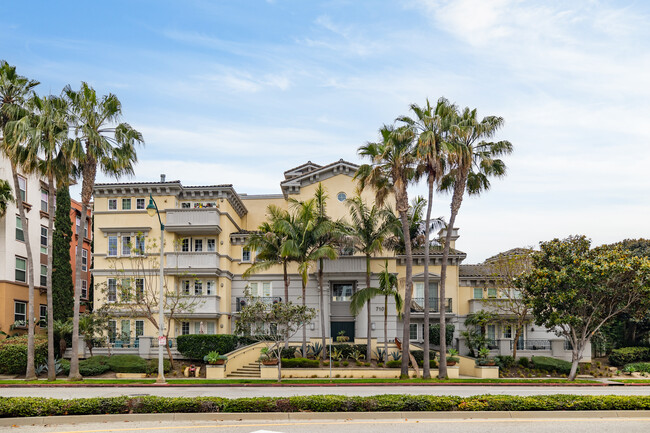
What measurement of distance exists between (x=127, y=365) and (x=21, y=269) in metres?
12.7

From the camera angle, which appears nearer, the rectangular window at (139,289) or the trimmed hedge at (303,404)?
the trimmed hedge at (303,404)

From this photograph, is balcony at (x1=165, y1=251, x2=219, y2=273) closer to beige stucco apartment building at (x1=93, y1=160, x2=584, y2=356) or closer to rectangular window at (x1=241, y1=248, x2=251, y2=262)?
beige stucco apartment building at (x1=93, y1=160, x2=584, y2=356)

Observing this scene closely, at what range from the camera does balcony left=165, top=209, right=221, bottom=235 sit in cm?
4281

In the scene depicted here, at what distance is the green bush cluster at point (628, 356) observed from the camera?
44.5m

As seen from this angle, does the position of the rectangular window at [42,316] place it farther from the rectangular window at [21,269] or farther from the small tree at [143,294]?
the small tree at [143,294]

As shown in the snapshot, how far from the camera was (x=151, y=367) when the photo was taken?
37938 millimetres

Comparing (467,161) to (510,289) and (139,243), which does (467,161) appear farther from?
(139,243)

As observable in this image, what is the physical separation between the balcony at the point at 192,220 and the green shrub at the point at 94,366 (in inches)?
384

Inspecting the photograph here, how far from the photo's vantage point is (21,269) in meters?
44.1

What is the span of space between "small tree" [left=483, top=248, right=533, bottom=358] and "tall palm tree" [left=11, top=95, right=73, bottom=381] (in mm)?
28128

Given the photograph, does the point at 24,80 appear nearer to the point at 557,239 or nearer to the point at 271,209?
the point at 271,209

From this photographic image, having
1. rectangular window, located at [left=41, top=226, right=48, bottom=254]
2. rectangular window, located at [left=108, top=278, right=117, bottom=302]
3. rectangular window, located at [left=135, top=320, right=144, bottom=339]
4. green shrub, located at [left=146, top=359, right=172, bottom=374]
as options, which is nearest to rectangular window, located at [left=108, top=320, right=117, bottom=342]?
rectangular window, located at [left=135, top=320, right=144, bottom=339]

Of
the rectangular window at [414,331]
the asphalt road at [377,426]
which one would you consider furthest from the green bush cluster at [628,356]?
the asphalt road at [377,426]

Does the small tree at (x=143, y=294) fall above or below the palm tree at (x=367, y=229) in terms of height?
below
